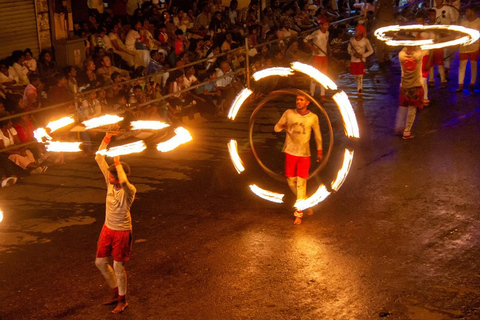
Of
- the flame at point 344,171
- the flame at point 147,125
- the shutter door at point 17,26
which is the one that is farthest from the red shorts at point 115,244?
the shutter door at point 17,26

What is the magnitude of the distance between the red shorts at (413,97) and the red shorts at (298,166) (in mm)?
4307

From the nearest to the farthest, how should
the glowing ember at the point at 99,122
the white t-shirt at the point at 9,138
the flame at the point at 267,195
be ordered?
the glowing ember at the point at 99,122
the flame at the point at 267,195
the white t-shirt at the point at 9,138

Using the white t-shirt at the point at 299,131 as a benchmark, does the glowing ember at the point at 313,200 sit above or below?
below

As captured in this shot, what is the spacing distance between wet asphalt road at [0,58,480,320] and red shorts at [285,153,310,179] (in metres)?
0.68

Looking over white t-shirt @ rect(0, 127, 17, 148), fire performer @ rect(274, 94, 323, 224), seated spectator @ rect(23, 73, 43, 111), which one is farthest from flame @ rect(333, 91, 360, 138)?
seated spectator @ rect(23, 73, 43, 111)

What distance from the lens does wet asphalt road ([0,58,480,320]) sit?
8.09 metres

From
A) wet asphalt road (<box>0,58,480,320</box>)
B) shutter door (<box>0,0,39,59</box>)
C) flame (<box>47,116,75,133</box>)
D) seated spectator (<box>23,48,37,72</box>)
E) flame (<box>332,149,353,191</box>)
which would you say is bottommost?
wet asphalt road (<box>0,58,480,320</box>)

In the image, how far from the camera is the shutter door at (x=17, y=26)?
16.2m

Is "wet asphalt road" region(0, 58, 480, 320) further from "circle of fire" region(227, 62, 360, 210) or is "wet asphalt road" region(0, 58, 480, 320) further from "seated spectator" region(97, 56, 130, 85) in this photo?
"seated spectator" region(97, 56, 130, 85)

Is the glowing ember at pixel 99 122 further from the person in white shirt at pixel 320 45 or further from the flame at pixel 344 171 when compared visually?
the person in white shirt at pixel 320 45

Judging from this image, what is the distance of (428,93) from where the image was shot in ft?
57.5

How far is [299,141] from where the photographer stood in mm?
10320

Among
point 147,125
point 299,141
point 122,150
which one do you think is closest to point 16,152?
point 147,125

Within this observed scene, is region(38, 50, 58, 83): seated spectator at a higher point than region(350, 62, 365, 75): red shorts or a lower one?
higher
